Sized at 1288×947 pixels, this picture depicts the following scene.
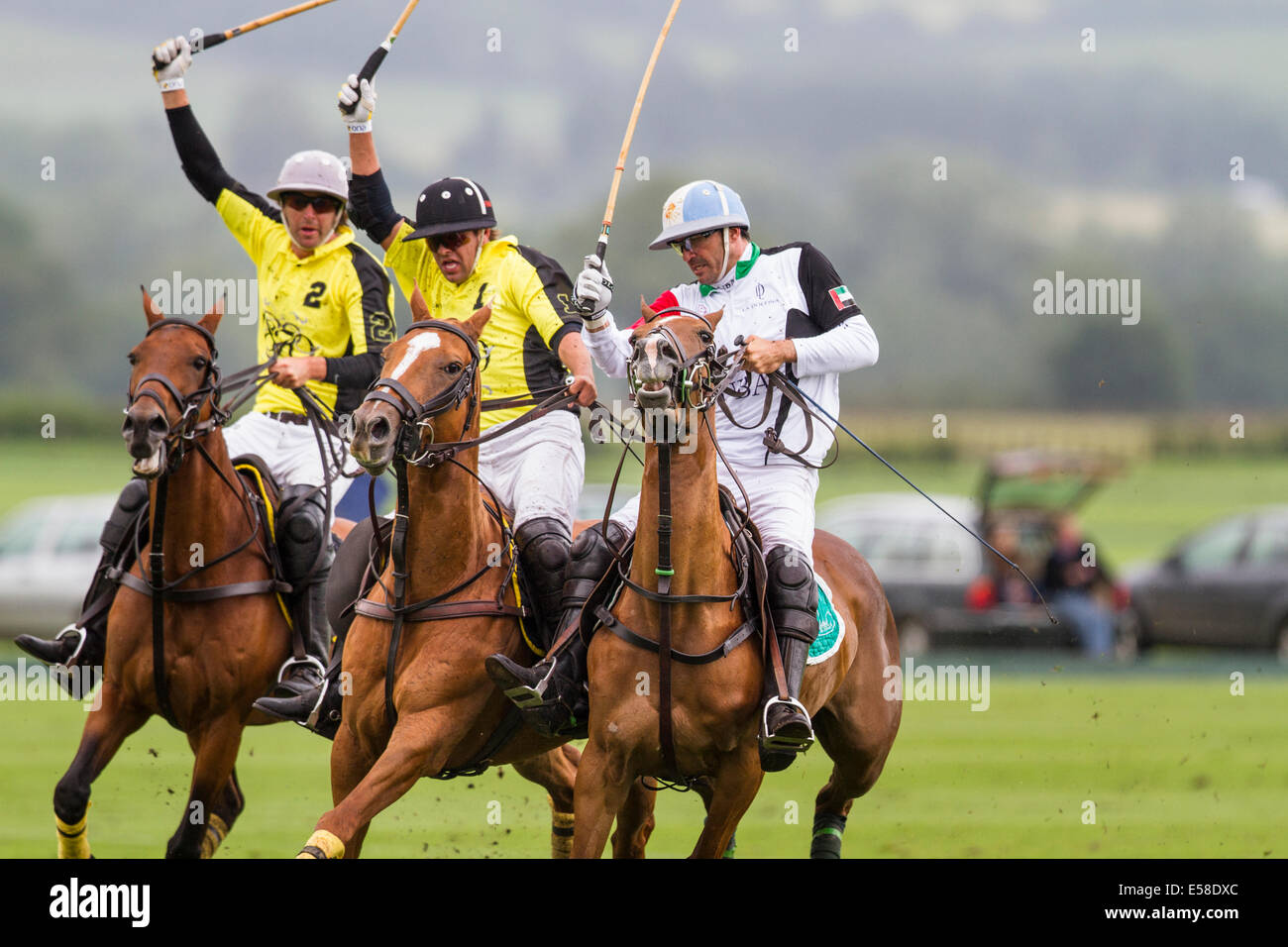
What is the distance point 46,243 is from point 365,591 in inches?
2141

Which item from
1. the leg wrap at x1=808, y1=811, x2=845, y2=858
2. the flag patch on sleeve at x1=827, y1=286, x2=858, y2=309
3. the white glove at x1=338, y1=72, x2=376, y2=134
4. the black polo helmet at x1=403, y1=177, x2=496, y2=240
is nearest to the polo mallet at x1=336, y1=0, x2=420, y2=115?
the white glove at x1=338, y1=72, x2=376, y2=134

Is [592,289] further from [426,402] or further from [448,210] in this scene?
[448,210]

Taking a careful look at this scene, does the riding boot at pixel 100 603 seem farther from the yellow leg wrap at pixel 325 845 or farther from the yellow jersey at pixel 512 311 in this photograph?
the yellow leg wrap at pixel 325 845

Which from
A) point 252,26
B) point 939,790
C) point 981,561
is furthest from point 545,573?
point 981,561

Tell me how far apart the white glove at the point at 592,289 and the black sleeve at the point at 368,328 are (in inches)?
66.6

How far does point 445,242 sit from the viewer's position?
7633 millimetres

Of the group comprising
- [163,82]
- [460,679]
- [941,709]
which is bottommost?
[941,709]

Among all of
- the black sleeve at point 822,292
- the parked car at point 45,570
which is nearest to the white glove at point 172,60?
the black sleeve at point 822,292

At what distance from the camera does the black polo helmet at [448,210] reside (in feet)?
24.7

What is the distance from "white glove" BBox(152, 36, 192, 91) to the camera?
841 centimetres

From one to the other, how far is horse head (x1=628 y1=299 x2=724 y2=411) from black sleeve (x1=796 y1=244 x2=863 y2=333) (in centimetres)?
101

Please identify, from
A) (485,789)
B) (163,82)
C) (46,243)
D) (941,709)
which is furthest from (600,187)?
(163,82)

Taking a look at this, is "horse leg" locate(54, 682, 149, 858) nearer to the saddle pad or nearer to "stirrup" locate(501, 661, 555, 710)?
"stirrup" locate(501, 661, 555, 710)

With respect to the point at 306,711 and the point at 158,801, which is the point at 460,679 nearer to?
the point at 306,711
